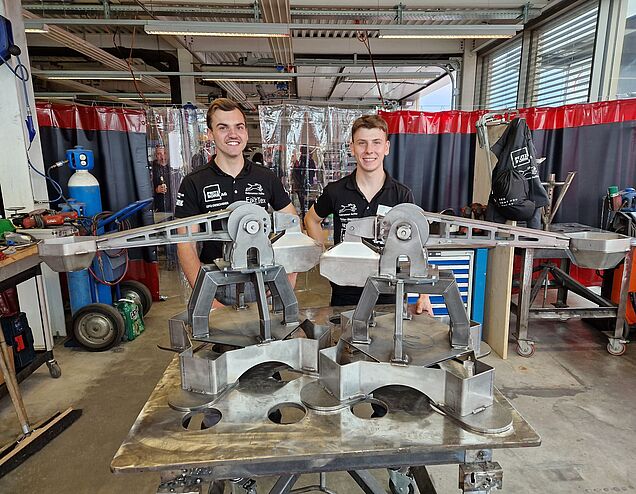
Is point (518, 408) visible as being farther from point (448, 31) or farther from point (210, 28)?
point (210, 28)

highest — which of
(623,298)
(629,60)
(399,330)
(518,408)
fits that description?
(629,60)

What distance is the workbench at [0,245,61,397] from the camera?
221 centimetres

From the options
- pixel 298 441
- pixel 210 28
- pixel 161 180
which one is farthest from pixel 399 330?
pixel 161 180

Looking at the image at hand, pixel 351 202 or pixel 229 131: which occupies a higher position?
pixel 229 131

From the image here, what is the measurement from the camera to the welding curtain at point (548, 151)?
397 centimetres

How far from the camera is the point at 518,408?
8.40ft

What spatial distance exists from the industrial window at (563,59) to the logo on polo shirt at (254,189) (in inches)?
159

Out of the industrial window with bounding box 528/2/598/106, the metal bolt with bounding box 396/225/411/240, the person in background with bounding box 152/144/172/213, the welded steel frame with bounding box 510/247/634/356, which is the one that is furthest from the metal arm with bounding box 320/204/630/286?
the industrial window with bounding box 528/2/598/106

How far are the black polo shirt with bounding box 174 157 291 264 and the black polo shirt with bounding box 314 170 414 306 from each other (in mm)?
327

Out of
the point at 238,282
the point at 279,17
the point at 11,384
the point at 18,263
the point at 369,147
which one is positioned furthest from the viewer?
the point at 279,17

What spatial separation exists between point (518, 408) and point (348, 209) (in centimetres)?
162

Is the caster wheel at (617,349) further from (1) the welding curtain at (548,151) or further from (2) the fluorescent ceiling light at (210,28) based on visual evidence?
(2) the fluorescent ceiling light at (210,28)

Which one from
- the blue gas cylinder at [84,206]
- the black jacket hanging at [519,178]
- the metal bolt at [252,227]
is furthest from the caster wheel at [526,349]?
the blue gas cylinder at [84,206]

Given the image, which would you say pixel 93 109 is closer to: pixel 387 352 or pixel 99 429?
pixel 99 429
